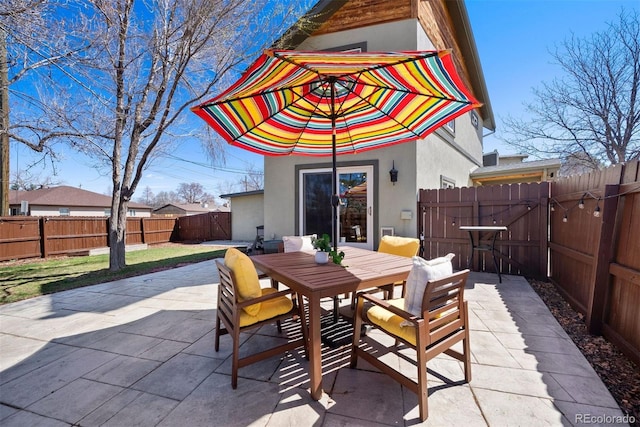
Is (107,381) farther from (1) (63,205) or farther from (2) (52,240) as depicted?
(1) (63,205)

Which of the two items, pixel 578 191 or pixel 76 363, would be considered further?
pixel 578 191

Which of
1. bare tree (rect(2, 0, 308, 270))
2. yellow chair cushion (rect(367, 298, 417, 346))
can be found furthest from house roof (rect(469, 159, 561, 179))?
yellow chair cushion (rect(367, 298, 417, 346))

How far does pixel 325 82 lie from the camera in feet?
9.80

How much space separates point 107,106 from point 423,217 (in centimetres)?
749

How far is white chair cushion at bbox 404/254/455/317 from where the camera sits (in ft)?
6.45

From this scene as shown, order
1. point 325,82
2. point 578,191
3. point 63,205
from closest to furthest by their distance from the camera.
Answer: point 325,82 < point 578,191 < point 63,205

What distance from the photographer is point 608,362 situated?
2512mm

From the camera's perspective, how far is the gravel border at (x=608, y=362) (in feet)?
6.72

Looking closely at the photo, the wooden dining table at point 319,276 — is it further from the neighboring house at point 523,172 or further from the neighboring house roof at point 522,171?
the neighboring house roof at point 522,171

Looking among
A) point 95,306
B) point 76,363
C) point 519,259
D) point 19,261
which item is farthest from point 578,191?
point 19,261

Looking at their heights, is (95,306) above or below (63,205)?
below

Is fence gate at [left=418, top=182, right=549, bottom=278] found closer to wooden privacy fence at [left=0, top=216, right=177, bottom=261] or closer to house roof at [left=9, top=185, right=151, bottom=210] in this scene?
wooden privacy fence at [left=0, top=216, right=177, bottom=261]

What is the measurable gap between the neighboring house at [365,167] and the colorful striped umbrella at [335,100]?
206 cm

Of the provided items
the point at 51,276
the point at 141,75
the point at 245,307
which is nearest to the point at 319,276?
the point at 245,307
